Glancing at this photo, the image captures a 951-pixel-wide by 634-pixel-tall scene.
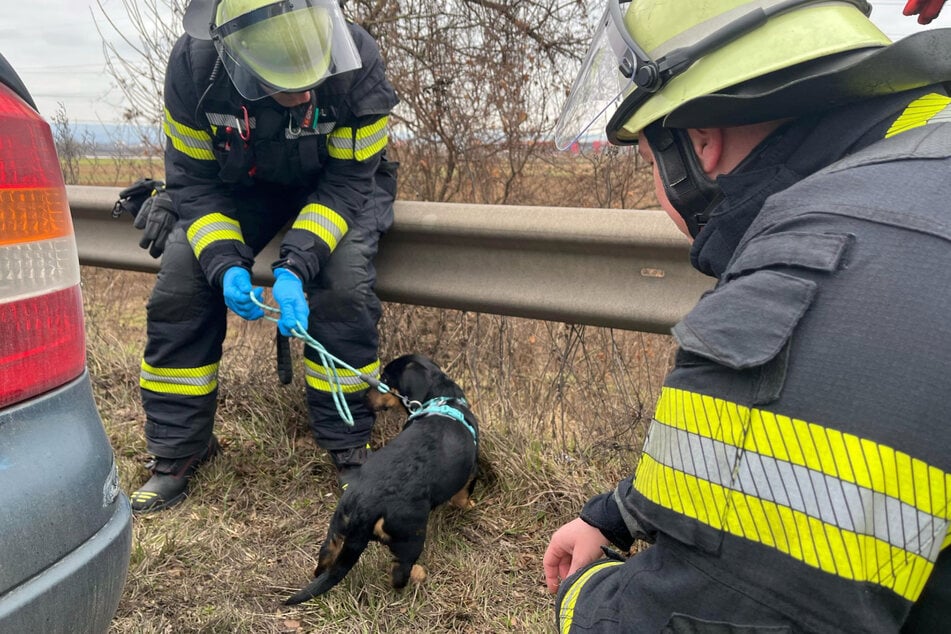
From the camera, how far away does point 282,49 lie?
116 inches

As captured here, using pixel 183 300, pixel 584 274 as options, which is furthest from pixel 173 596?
pixel 584 274

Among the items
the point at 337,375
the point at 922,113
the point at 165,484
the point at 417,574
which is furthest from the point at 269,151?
the point at 922,113

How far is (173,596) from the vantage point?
2559 mm

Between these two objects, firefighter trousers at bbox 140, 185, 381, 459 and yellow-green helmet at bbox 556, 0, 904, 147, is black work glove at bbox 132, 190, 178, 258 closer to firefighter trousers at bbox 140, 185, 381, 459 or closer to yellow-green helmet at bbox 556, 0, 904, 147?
firefighter trousers at bbox 140, 185, 381, 459

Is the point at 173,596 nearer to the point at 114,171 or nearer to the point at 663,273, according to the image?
the point at 663,273

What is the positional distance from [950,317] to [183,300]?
9.74 feet

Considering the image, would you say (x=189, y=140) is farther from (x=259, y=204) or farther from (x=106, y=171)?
(x=106, y=171)

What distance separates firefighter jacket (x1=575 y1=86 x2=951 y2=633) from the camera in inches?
35.2

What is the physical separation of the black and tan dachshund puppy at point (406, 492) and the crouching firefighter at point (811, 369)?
58.2 inches

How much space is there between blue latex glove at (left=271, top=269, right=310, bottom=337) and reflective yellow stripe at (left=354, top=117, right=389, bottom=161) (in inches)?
24.3

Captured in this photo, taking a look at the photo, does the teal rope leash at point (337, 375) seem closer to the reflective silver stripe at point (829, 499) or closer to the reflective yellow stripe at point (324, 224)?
the reflective yellow stripe at point (324, 224)

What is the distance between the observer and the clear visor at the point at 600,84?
1.57 m

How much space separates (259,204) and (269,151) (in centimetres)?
39

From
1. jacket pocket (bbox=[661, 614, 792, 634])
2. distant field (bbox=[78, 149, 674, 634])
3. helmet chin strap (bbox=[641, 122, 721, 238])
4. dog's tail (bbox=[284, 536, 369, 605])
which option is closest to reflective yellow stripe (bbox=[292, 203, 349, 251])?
distant field (bbox=[78, 149, 674, 634])
